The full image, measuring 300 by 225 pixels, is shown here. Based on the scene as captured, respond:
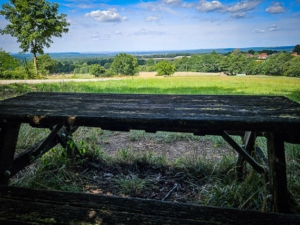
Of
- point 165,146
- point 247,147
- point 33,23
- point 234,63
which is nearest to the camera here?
point 247,147

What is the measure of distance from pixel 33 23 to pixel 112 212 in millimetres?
8503

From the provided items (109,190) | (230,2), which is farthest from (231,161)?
(230,2)

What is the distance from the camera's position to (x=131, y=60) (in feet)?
26.7

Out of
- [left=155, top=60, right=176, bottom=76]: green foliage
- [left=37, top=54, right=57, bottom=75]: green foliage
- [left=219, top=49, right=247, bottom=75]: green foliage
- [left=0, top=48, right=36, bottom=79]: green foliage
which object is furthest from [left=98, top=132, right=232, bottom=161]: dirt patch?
[left=37, top=54, right=57, bottom=75]: green foliage

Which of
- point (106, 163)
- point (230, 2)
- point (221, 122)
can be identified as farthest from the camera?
point (230, 2)

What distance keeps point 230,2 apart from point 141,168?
22.1ft

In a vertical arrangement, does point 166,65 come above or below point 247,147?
above

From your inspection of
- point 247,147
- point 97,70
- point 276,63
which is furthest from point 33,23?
point 247,147

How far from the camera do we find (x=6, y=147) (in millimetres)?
1213

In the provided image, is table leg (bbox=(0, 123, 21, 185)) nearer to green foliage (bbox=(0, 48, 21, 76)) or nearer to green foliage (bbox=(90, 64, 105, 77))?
green foliage (bbox=(0, 48, 21, 76))

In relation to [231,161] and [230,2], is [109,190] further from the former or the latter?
[230,2]

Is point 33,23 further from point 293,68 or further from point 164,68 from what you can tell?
point 293,68

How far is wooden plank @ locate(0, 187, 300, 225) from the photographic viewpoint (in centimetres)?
76

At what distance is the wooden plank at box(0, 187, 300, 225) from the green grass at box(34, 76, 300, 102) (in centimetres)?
460
